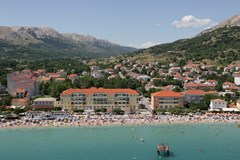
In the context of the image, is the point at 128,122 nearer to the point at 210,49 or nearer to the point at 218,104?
the point at 218,104

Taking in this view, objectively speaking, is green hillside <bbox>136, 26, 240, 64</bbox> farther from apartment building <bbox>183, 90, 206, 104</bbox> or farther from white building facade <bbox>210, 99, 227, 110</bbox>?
white building facade <bbox>210, 99, 227, 110</bbox>

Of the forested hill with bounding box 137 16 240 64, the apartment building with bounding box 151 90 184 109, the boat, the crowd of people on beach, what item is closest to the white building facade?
the crowd of people on beach

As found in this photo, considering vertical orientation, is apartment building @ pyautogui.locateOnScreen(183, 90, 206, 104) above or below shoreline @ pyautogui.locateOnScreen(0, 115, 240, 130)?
above

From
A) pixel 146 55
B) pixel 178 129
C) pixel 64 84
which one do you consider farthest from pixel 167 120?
pixel 146 55

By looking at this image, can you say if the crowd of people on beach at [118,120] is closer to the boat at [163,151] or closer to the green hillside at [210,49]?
the boat at [163,151]

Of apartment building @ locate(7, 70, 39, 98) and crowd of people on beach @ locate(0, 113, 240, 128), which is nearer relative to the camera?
crowd of people on beach @ locate(0, 113, 240, 128)

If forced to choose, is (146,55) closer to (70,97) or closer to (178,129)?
(70,97)

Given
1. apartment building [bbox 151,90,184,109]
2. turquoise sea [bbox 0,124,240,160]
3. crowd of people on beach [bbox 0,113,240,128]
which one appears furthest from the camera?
apartment building [bbox 151,90,184,109]
